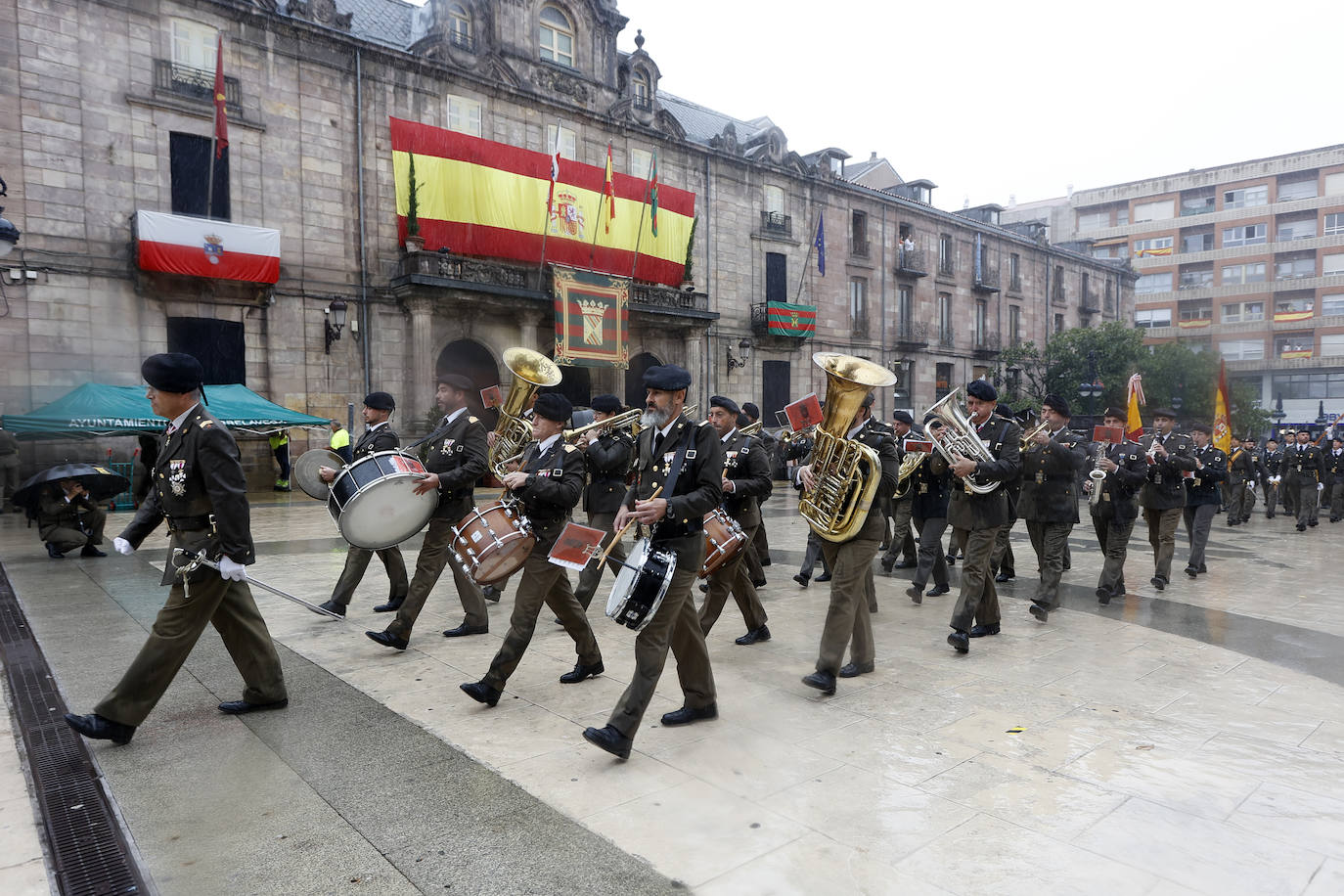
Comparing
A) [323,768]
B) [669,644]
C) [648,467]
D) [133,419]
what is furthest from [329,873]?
Result: [133,419]

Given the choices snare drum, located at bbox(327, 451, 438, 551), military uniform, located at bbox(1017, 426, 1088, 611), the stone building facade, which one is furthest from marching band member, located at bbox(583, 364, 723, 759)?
the stone building facade

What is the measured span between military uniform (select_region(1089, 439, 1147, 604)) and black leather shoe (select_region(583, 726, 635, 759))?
583 cm

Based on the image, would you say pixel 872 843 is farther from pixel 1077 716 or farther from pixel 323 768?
pixel 323 768

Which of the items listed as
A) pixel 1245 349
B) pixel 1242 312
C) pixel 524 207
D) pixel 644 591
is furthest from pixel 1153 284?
pixel 644 591

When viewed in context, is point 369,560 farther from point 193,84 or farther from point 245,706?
point 193,84

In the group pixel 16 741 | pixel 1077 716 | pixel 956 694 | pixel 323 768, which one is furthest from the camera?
pixel 956 694

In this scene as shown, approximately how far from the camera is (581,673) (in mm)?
5273

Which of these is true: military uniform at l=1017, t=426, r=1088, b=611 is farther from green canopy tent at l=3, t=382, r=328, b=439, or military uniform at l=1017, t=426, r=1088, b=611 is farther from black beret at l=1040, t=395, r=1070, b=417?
green canopy tent at l=3, t=382, r=328, b=439

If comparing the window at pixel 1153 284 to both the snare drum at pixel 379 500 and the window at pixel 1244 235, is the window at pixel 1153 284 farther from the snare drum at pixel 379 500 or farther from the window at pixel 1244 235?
the snare drum at pixel 379 500

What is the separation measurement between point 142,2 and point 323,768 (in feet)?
65.2

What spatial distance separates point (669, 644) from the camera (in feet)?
13.9

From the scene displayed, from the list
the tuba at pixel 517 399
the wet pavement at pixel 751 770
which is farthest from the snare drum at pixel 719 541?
the tuba at pixel 517 399

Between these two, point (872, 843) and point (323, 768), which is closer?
point (872, 843)

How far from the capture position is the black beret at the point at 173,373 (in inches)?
171
